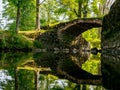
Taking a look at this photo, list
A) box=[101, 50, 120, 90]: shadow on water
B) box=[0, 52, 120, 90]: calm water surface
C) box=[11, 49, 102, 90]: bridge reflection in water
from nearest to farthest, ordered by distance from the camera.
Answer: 1. box=[101, 50, 120, 90]: shadow on water
2. box=[0, 52, 120, 90]: calm water surface
3. box=[11, 49, 102, 90]: bridge reflection in water

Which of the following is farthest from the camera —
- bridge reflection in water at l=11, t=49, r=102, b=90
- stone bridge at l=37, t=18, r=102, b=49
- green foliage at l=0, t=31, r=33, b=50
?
stone bridge at l=37, t=18, r=102, b=49

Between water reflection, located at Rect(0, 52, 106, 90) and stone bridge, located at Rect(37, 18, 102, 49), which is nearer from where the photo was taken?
water reflection, located at Rect(0, 52, 106, 90)

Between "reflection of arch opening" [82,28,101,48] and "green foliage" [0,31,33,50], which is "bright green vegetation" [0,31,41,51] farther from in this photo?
"reflection of arch opening" [82,28,101,48]

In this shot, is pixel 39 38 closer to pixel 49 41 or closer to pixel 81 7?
pixel 49 41

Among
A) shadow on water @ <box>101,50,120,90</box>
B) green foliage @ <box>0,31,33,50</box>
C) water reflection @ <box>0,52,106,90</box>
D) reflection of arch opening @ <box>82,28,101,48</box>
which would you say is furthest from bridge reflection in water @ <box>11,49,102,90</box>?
reflection of arch opening @ <box>82,28,101,48</box>

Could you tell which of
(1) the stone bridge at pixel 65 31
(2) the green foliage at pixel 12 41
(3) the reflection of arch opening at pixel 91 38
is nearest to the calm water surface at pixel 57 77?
(2) the green foliage at pixel 12 41

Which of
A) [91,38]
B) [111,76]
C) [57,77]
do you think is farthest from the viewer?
[91,38]

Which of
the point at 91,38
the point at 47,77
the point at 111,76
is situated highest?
the point at 111,76

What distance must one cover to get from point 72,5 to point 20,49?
13.6 metres

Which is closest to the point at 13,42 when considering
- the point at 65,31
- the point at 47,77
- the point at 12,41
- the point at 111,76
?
the point at 12,41

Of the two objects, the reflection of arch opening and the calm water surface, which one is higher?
the calm water surface

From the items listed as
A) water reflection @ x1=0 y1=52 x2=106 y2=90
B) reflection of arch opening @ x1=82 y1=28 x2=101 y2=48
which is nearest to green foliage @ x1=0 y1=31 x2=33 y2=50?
water reflection @ x1=0 y1=52 x2=106 y2=90

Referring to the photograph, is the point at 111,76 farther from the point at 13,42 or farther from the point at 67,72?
the point at 13,42

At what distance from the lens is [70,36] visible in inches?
1658
